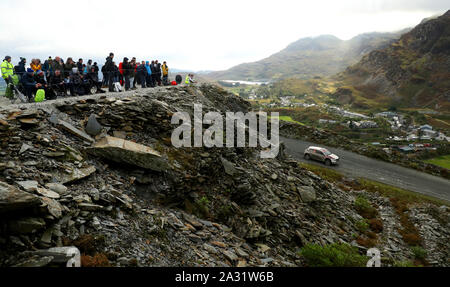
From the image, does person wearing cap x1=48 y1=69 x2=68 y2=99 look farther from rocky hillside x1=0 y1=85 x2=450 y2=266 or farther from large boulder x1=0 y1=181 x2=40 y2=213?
large boulder x1=0 y1=181 x2=40 y2=213

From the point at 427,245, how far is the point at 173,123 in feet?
75.6

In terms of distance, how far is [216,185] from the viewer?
1570 centimetres

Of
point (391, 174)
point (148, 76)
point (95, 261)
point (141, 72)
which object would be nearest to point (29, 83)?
point (141, 72)

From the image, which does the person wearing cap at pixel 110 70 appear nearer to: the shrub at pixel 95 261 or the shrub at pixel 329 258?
the shrub at pixel 95 261

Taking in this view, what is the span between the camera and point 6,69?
1675cm

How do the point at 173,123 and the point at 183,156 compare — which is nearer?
the point at 183,156

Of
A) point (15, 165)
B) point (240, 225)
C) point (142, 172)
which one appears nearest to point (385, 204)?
point (240, 225)

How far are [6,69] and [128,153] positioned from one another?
40.6 feet

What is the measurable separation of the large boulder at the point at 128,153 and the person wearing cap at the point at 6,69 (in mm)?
10492

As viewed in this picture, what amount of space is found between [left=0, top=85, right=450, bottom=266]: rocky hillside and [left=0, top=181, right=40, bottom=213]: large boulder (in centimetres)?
3

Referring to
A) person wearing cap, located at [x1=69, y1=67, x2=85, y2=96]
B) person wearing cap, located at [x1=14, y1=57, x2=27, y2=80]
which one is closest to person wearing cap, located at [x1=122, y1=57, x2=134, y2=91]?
person wearing cap, located at [x1=69, y1=67, x2=85, y2=96]
